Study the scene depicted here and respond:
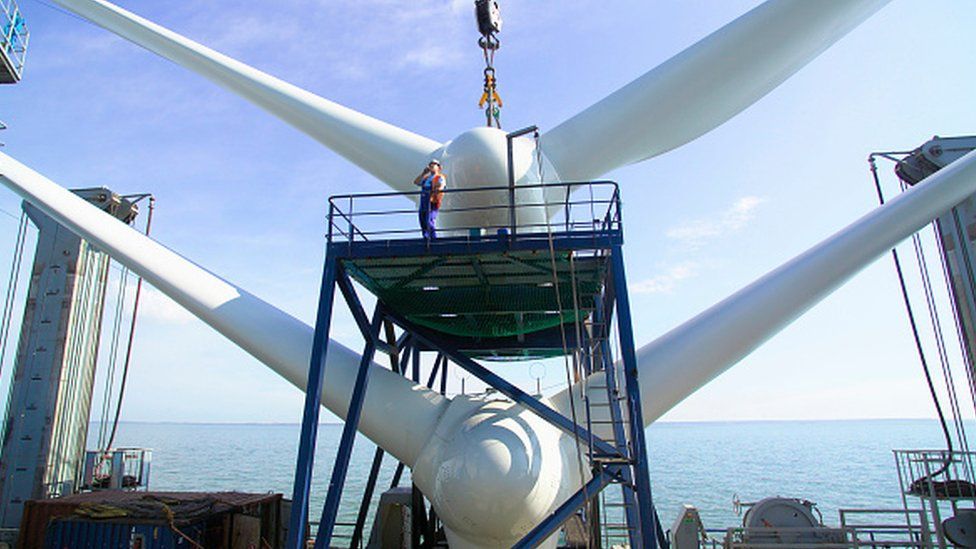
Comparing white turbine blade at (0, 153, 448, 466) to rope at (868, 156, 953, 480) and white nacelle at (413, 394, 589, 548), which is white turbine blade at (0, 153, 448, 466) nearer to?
white nacelle at (413, 394, 589, 548)

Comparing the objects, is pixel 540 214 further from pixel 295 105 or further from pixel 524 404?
pixel 295 105

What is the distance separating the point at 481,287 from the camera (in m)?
11.1

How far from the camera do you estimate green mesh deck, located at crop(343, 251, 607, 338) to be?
32.8 ft

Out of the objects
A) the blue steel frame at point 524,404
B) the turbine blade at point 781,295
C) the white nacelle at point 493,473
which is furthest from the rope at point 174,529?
the turbine blade at point 781,295

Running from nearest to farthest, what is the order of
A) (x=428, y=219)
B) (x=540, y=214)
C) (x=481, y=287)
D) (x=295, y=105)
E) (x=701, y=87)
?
(x=428, y=219), (x=701, y=87), (x=540, y=214), (x=481, y=287), (x=295, y=105)

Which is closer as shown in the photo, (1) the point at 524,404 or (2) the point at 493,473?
(2) the point at 493,473

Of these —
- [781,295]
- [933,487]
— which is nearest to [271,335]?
[781,295]

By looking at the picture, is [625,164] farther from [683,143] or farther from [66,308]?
[66,308]

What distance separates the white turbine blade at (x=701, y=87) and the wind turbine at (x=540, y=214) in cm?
2

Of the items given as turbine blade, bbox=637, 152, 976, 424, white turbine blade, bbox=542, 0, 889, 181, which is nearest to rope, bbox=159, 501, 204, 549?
turbine blade, bbox=637, 152, 976, 424

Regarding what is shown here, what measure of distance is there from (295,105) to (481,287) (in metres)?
5.24

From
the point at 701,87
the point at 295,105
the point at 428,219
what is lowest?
the point at 428,219

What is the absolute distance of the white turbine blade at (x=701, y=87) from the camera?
941cm

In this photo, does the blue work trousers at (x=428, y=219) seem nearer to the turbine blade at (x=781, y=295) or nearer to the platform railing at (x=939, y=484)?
the turbine blade at (x=781, y=295)
